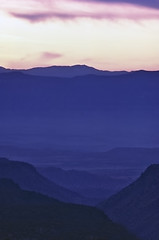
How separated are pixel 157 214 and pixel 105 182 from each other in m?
64.5

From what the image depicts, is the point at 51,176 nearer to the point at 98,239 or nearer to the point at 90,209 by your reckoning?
the point at 90,209

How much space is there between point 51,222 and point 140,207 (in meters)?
35.1

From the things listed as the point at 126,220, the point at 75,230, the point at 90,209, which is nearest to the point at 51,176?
the point at 126,220

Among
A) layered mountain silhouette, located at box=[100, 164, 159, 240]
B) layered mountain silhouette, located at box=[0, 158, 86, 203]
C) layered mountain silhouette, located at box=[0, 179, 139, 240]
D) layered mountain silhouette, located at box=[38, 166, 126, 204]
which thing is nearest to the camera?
layered mountain silhouette, located at box=[0, 179, 139, 240]

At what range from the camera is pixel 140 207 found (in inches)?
3460

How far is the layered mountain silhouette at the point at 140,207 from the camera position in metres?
80.4

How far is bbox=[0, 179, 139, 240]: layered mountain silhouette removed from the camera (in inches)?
1901

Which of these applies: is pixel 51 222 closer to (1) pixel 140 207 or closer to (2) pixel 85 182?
(1) pixel 140 207

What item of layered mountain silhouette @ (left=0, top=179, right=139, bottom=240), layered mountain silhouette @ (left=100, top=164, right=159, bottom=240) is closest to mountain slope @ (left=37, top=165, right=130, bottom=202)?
layered mountain silhouette @ (left=100, top=164, right=159, bottom=240)

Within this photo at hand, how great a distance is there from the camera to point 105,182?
484 ft

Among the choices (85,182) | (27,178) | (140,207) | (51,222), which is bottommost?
(85,182)

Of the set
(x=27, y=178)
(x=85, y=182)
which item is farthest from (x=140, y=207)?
(x=85, y=182)

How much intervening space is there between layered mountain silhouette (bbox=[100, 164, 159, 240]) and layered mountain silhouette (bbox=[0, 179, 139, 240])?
15.4 meters

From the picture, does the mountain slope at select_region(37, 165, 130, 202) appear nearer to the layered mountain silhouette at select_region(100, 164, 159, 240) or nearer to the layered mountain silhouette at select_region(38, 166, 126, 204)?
the layered mountain silhouette at select_region(38, 166, 126, 204)
